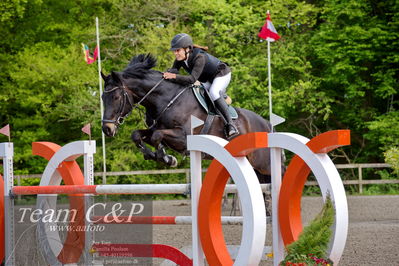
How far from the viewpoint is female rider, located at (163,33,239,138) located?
5602 mm

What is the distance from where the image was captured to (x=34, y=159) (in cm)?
1808

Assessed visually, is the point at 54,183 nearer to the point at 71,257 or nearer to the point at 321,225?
the point at 71,257

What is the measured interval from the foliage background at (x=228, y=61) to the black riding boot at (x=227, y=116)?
10.5 meters

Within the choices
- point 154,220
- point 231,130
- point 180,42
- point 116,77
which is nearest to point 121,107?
point 116,77

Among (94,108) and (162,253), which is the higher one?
(94,108)

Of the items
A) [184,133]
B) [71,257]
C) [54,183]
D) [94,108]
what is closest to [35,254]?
[71,257]

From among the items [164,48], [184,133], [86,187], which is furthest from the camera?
[164,48]

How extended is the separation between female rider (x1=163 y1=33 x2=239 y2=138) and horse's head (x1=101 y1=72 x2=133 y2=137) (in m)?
0.38

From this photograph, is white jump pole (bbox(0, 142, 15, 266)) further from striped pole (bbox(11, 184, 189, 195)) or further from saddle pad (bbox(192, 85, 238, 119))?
saddle pad (bbox(192, 85, 238, 119))

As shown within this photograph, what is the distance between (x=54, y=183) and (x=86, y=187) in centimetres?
89

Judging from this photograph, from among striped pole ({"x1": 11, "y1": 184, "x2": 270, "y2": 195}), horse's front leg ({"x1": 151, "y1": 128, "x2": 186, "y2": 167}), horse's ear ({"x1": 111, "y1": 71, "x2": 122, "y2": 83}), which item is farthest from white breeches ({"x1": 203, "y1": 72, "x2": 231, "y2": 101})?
striped pole ({"x1": 11, "y1": 184, "x2": 270, "y2": 195})

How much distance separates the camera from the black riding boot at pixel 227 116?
600cm

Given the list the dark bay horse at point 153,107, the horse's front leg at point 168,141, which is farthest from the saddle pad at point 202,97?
the horse's front leg at point 168,141

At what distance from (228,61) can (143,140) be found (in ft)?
38.9
